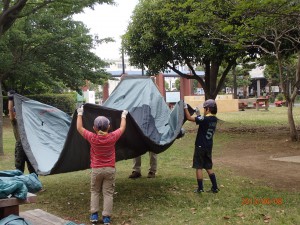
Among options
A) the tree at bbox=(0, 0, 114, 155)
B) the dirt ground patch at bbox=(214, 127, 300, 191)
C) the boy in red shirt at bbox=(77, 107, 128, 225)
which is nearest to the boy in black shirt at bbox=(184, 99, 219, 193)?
the dirt ground patch at bbox=(214, 127, 300, 191)

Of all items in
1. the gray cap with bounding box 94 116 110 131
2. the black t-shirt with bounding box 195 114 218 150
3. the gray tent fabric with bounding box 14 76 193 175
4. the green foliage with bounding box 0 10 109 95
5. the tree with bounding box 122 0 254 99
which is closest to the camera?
the gray cap with bounding box 94 116 110 131

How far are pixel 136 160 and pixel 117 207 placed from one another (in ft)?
6.28

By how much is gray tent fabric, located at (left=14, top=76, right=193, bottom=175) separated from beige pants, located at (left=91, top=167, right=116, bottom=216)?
2.04 feet

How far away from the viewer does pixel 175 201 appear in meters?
5.75

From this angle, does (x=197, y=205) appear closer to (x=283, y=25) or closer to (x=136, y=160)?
(x=136, y=160)

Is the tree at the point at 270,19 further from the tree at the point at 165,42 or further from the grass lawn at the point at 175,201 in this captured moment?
the grass lawn at the point at 175,201

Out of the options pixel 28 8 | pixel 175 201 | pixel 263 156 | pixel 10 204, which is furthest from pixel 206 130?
pixel 28 8

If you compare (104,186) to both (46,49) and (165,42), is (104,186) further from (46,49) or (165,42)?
(46,49)

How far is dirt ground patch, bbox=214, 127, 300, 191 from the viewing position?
7.29 meters

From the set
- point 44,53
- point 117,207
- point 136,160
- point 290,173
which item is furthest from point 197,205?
point 44,53

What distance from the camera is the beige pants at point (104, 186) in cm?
483

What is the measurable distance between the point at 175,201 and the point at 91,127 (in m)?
1.61

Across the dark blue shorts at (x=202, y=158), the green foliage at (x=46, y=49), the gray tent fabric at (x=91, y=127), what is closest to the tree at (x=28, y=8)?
the gray tent fabric at (x=91, y=127)

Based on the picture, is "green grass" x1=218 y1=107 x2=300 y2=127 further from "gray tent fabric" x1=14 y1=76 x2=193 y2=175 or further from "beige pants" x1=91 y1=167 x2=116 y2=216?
"beige pants" x1=91 y1=167 x2=116 y2=216
